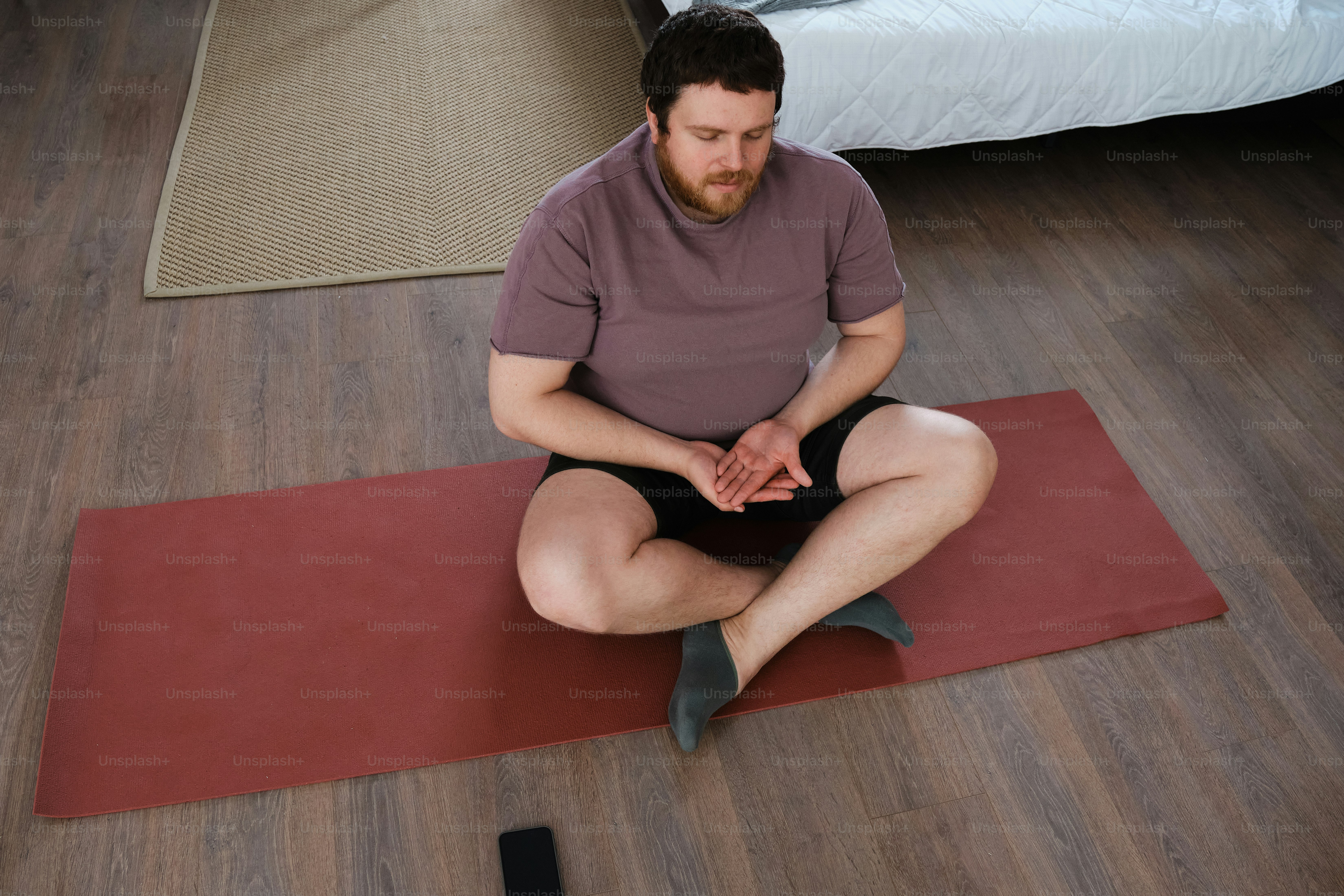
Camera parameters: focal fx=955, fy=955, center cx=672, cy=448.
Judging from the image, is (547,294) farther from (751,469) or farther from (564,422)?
(751,469)

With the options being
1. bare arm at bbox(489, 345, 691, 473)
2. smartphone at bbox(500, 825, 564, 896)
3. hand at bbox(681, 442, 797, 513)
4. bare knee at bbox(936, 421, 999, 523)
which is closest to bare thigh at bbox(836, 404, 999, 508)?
bare knee at bbox(936, 421, 999, 523)

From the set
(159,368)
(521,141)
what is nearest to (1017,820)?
(159,368)

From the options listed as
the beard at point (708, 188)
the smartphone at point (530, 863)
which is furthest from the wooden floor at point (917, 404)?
the beard at point (708, 188)

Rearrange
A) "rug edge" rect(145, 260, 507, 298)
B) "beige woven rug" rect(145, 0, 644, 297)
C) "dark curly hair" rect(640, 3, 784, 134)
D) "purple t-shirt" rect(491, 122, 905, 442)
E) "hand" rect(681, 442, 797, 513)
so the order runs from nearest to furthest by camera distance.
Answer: "dark curly hair" rect(640, 3, 784, 134) → "purple t-shirt" rect(491, 122, 905, 442) → "hand" rect(681, 442, 797, 513) → "rug edge" rect(145, 260, 507, 298) → "beige woven rug" rect(145, 0, 644, 297)

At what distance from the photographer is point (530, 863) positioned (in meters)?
1.20

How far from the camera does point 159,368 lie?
1846 millimetres

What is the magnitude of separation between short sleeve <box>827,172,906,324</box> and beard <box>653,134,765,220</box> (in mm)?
164

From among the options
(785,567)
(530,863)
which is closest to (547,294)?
(785,567)

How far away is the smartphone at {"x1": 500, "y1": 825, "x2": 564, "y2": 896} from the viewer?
1.18 metres

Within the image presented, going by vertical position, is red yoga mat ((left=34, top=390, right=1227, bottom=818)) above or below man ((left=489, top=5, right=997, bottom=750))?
below

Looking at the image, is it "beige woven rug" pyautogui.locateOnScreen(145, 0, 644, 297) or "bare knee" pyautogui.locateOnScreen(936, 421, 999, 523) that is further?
"beige woven rug" pyautogui.locateOnScreen(145, 0, 644, 297)

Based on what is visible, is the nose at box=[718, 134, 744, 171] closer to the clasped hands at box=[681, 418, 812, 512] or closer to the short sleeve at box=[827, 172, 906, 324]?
the short sleeve at box=[827, 172, 906, 324]

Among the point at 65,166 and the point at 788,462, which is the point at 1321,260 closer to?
the point at 788,462

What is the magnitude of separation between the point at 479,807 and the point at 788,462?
617 mm
